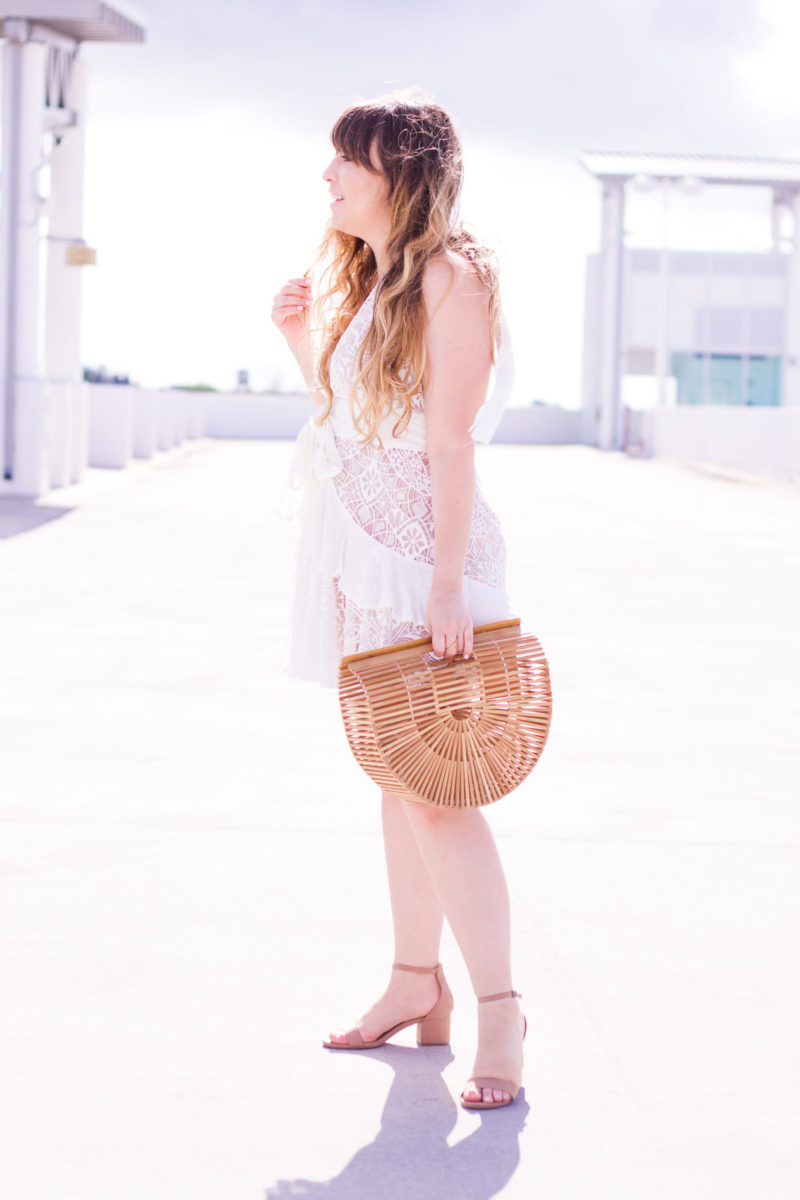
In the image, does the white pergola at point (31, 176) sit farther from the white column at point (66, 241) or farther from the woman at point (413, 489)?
the woman at point (413, 489)

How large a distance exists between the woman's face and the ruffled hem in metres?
0.45

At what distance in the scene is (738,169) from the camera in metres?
42.6

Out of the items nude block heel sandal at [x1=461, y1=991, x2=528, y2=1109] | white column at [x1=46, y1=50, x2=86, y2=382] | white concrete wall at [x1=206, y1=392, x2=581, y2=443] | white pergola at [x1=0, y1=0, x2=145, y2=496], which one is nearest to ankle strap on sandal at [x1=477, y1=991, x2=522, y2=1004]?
nude block heel sandal at [x1=461, y1=991, x2=528, y2=1109]

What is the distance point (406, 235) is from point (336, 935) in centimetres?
158

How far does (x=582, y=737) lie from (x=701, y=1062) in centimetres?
295

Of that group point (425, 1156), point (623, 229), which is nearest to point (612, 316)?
point (623, 229)

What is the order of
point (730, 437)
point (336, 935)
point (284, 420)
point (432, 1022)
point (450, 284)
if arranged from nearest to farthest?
point (450, 284) < point (432, 1022) < point (336, 935) < point (730, 437) < point (284, 420)

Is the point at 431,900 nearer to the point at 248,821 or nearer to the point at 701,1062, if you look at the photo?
the point at 701,1062

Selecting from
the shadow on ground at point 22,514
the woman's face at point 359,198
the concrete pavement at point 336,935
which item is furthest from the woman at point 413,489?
the shadow on ground at point 22,514

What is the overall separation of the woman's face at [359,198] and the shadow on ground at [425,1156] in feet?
4.85

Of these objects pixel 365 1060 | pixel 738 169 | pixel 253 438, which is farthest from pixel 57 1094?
pixel 253 438

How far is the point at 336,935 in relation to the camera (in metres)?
3.52

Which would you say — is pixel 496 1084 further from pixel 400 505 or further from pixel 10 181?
pixel 10 181

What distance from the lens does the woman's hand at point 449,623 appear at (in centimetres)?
265
